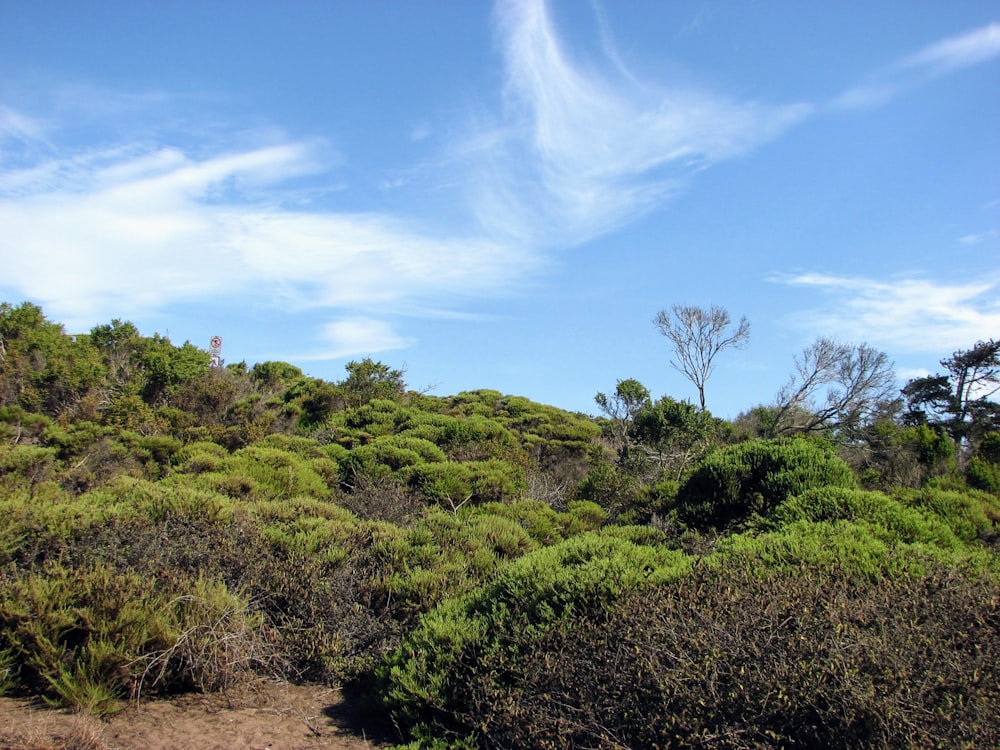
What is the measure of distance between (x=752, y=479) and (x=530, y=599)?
414 cm

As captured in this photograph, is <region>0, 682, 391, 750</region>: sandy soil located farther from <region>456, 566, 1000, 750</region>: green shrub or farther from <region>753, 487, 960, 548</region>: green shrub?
<region>753, 487, 960, 548</region>: green shrub

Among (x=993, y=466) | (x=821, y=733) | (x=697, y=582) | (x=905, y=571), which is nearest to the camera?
(x=821, y=733)

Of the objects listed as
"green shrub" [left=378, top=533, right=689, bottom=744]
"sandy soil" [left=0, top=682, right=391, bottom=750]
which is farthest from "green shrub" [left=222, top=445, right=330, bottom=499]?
"green shrub" [left=378, top=533, right=689, bottom=744]

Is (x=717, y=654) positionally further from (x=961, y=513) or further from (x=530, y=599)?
(x=961, y=513)

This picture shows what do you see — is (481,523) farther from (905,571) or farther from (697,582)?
(905,571)

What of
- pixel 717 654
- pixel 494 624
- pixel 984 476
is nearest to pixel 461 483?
pixel 494 624

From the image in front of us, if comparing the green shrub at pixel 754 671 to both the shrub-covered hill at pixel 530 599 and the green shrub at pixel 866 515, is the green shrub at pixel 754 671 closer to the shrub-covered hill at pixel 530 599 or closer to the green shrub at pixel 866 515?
the shrub-covered hill at pixel 530 599

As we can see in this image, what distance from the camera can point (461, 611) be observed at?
18.3ft

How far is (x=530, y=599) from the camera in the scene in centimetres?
512

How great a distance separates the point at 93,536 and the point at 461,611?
3416mm

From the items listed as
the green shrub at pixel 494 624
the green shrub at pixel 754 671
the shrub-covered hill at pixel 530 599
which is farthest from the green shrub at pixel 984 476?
the green shrub at pixel 754 671

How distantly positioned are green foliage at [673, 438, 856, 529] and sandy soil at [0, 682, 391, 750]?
15.4ft

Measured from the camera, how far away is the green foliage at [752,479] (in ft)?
25.2

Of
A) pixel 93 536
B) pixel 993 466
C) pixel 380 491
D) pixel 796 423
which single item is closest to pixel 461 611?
pixel 93 536
